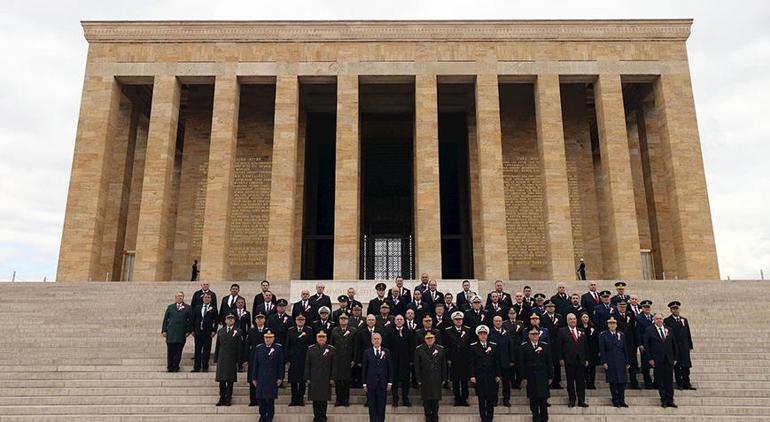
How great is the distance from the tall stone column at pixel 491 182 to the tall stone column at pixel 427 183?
163 centimetres

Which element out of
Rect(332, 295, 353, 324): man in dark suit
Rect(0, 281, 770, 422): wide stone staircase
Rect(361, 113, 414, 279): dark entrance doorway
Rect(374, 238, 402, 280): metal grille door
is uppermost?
Rect(361, 113, 414, 279): dark entrance doorway

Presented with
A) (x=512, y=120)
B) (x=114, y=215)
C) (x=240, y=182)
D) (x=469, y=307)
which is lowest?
(x=469, y=307)

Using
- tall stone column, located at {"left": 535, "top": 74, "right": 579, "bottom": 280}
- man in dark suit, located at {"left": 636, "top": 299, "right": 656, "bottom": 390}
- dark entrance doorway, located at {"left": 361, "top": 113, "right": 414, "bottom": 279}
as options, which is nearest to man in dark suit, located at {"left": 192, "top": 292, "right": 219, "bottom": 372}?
man in dark suit, located at {"left": 636, "top": 299, "right": 656, "bottom": 390}

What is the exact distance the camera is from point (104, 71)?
2178 centimetres

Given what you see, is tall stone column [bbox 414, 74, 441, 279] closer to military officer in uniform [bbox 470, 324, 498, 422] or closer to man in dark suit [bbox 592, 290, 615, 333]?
man in dark suit [bbox 592, 290, 615, 333]

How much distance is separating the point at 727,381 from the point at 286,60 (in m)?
17.7

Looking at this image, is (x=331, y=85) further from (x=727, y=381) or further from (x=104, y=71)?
(x=727, y=381)

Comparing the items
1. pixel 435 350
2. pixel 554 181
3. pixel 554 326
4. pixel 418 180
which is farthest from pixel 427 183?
pixel 435 350

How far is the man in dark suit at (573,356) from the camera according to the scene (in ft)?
27.5

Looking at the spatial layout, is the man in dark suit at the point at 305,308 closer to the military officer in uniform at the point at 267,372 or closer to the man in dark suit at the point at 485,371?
the military officer in uniform at the point at 267,372

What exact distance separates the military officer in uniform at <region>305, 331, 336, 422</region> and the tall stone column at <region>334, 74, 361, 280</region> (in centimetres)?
1143

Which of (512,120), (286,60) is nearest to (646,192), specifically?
(512,120)

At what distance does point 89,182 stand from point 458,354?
17.5 metres

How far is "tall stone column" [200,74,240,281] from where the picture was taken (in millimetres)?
19984
